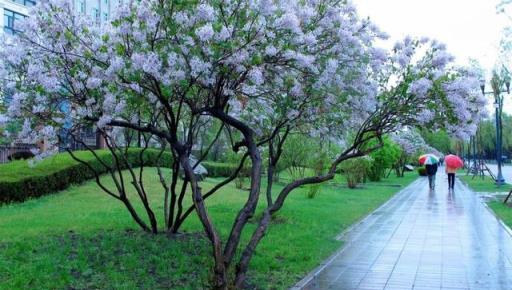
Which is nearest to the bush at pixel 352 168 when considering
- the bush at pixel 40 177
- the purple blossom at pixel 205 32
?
the bush at pixel 40 177

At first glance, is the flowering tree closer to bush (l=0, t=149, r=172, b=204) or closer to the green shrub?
bush (l=0, t=149, r=172, b=204)

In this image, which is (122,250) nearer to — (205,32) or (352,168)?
(205,32)

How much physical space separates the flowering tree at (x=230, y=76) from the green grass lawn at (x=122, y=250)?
108 centimetres

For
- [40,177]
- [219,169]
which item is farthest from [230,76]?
[219,169]

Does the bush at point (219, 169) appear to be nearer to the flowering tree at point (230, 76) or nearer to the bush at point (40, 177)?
the bush at point (40, 177)

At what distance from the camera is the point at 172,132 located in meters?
6.91

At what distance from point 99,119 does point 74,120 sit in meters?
0.83

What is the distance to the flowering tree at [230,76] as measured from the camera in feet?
Result: 18.9

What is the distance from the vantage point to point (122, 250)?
8.09 meters

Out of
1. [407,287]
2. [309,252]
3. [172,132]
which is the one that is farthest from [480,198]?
[172,132]

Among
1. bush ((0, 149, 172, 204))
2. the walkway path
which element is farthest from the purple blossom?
bush ((0, 149, 172, 204))

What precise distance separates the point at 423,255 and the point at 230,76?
5.04 metres

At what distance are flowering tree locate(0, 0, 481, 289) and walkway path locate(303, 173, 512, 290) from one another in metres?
1.66

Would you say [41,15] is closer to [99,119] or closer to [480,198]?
→ [99,119]
